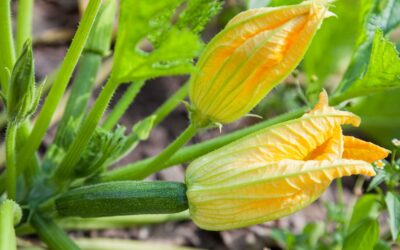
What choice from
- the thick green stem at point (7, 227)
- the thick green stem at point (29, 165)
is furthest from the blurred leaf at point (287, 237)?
the thick green stem at point (7, 227)

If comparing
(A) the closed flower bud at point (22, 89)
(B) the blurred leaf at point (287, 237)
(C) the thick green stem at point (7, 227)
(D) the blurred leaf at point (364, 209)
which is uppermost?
(A) the closed flower bud at point (22, 89)

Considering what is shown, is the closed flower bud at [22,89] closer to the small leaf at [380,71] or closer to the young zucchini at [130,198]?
the young zucchini at [130,198]

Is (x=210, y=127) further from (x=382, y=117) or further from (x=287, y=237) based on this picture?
(x=382, y=117)

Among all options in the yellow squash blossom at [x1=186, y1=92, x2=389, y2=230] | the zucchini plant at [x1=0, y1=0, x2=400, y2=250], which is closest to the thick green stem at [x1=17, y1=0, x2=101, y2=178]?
the zucchini plant at [x1=0, y1=0, x2=400, y2=250]

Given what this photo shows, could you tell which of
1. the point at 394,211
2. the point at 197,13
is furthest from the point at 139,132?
the point at 394,211

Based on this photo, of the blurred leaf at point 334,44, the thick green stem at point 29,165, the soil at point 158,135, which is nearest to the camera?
the thick green stem at point 29,165
